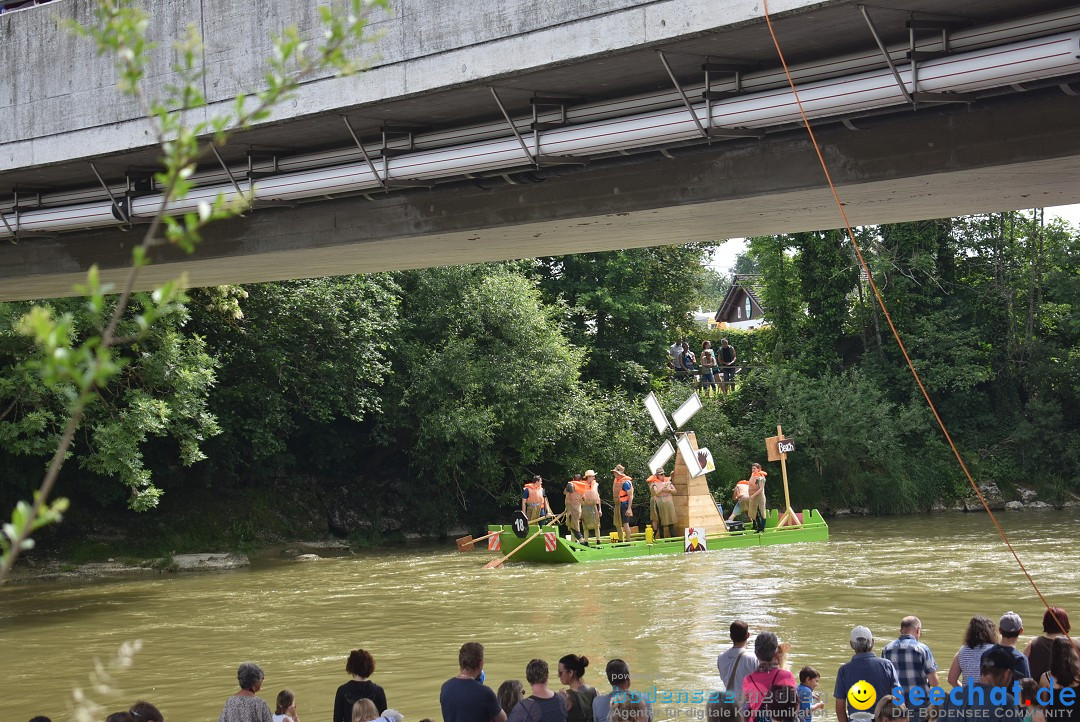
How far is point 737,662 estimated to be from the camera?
7.29 m

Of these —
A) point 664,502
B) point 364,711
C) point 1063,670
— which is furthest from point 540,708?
point 664,502

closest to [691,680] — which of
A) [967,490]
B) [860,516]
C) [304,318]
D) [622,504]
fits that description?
[622,504]

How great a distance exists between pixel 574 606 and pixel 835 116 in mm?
10284

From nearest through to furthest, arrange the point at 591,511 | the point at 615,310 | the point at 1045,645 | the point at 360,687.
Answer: the point at 1045,645 → the point at 360,687 → the point at 591,511 → the point at 615,310

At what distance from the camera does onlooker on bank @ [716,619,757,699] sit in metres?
7.20

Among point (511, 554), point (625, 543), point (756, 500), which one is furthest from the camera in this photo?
point (756, 500)

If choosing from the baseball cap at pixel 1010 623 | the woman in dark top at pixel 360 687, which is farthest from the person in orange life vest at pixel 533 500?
the baseball cap at pixel 1010 623

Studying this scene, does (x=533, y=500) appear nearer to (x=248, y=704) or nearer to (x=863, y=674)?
(x=248, y=704)

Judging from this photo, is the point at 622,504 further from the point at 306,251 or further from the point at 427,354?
the point at 306,251

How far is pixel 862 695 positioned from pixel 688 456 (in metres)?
18.0

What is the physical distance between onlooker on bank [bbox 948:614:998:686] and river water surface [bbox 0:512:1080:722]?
11.4ft

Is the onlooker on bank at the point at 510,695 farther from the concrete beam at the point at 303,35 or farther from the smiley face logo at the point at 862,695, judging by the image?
the concrete beam at the point at 303,35

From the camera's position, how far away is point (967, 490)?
114 ft

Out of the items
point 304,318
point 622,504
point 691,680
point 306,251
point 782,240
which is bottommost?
point 691,680
